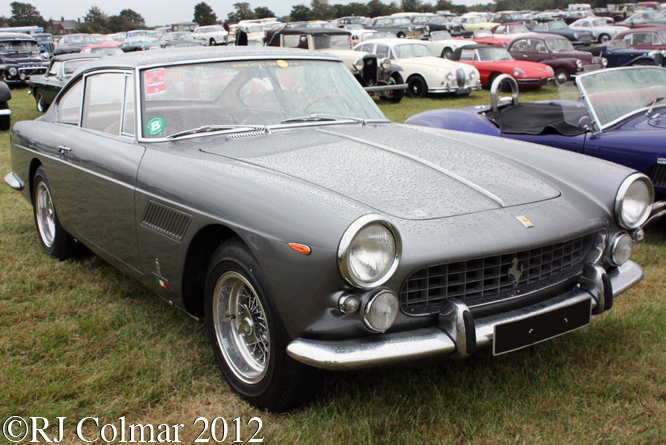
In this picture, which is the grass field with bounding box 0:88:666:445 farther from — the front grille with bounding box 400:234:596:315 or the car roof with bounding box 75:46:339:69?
the car roof with bounding box 75:46:339:69

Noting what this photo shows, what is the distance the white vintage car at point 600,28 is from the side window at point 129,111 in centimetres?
2622

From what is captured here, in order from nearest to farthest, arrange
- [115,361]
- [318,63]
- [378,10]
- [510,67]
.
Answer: [115,361] < [318,63] < [510,67] < [378,10]

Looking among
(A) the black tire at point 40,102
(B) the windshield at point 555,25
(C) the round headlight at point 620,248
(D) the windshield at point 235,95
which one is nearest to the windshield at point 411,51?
(A) the black tire at point 40,102

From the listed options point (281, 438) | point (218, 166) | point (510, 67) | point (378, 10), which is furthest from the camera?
point (378, 10)

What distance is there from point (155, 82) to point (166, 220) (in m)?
0.86

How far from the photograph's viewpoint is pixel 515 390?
2.45 m

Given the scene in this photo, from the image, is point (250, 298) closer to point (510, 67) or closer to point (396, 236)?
point (396, 236)

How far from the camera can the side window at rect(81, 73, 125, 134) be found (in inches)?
126

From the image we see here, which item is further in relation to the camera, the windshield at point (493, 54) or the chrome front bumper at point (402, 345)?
the windshield at point (493, 54)

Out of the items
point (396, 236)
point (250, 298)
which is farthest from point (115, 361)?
point (396, 236)

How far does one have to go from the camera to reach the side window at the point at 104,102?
126 inches

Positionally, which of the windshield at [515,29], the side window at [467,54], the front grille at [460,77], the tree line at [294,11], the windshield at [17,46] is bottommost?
the front grille at [460,77]

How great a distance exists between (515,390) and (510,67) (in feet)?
41.6

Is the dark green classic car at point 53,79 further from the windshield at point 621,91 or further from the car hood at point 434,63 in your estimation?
the windshield at point 621,91
